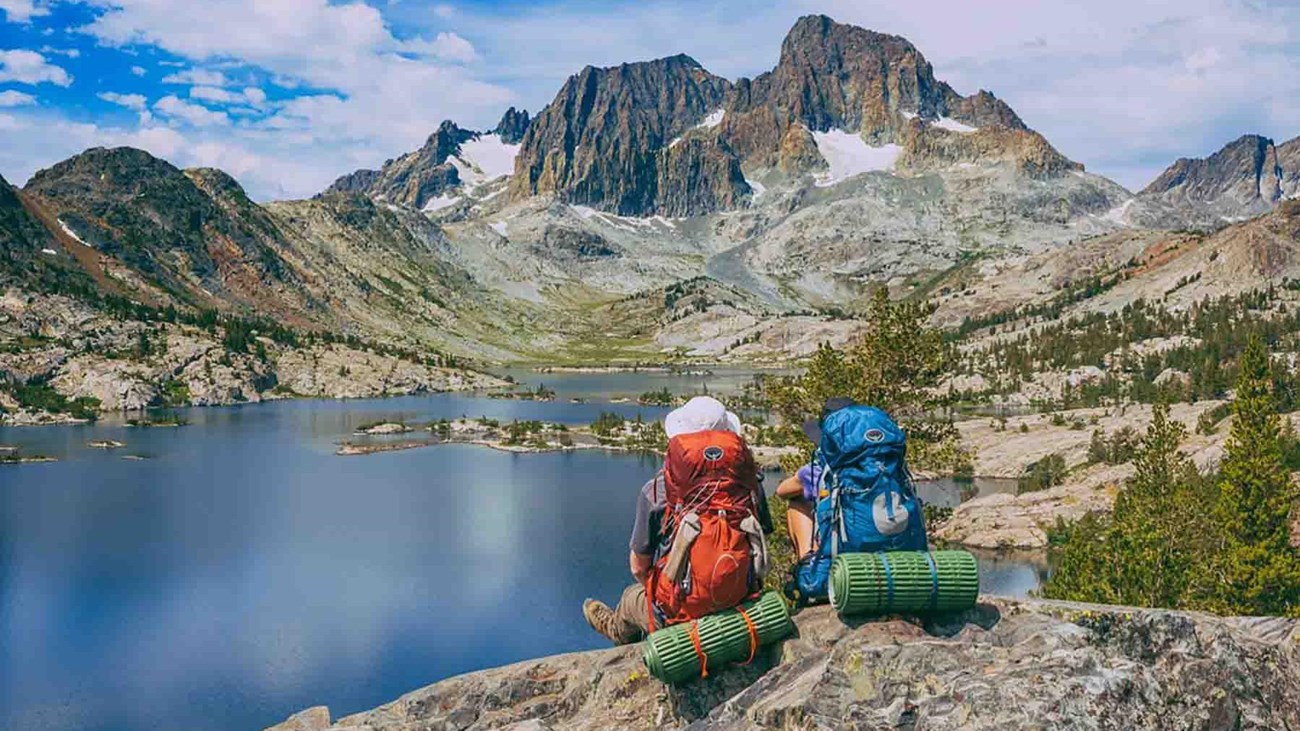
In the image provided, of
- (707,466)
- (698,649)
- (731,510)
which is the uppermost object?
(707,466)

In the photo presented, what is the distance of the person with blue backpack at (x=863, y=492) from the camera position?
10.1m

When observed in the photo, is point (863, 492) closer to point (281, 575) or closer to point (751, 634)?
point (751, 634)

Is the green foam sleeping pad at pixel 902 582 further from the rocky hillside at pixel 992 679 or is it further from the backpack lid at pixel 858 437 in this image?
the backpack lid at pixel 858 437

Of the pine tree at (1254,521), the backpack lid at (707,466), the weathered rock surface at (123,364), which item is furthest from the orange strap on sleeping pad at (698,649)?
the weathered rock surface at (123,364)

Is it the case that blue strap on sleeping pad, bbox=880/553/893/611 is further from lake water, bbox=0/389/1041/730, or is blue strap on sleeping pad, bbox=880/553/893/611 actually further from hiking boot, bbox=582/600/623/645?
lake water, bbox=0/389/1041/730

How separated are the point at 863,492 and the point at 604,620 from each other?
14.7 ft

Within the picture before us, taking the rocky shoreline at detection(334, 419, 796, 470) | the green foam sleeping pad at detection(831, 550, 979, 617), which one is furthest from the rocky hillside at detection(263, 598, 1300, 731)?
the rocky shoreline at detection(334, 419, 796, 470)

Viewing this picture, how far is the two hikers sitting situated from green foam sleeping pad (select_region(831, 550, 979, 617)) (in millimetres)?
586

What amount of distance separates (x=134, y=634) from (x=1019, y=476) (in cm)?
8578

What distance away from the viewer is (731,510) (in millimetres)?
10055

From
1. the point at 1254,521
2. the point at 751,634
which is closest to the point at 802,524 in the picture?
the point at 751,634

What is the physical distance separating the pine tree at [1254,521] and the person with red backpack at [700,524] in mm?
34931

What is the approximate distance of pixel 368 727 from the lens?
12.1 m

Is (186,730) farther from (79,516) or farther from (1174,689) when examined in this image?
(79,516)
